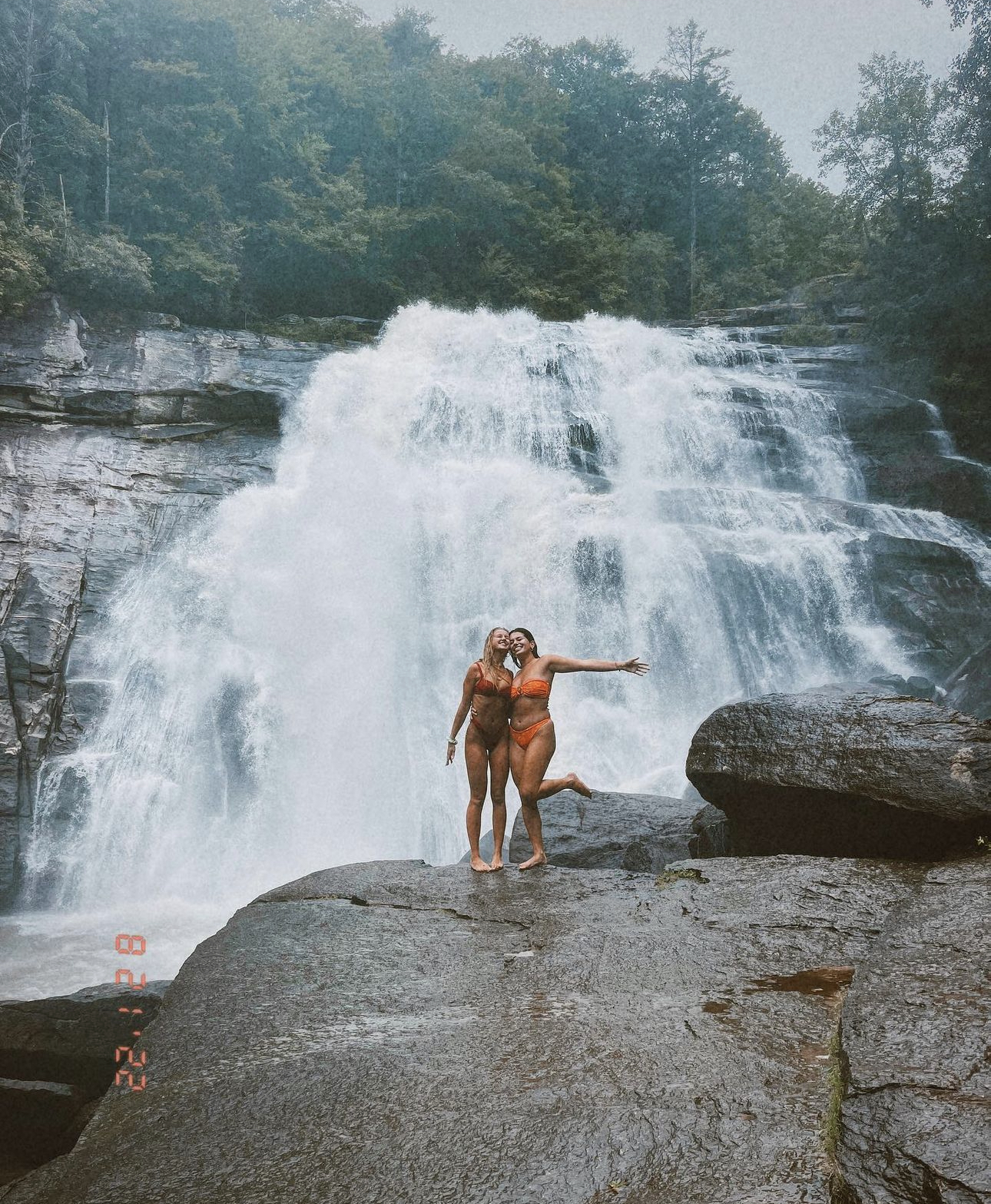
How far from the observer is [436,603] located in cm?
1557

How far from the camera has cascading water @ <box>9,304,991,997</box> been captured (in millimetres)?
12461

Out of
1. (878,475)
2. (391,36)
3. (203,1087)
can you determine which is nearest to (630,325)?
(878,475)

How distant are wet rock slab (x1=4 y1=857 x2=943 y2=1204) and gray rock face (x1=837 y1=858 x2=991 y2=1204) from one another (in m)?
0.12

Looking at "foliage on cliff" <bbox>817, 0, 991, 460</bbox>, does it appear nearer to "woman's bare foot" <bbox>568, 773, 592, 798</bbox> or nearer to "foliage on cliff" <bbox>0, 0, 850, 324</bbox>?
"foliage on cliff" <bbox>0, 0, 850, 324</bbox>

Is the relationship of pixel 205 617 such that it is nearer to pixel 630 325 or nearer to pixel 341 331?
pixel 341 331

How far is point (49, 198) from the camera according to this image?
20.5 metres

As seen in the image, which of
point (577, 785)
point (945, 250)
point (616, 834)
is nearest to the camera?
point (577, 785)

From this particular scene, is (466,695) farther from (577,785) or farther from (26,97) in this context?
(26,97)

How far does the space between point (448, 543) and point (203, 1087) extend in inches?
532

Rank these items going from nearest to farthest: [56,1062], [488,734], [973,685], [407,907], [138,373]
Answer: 1. [407,907]
2. [56,1062]
3. [488,734]
4. [973,685]
5. [138,373]

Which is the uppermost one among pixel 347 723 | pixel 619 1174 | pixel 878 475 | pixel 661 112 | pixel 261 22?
pixel 661 112

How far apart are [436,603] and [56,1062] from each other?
34.3 feet
